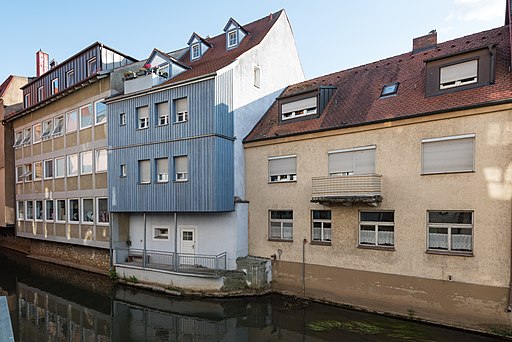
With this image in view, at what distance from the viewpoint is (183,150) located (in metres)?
15.2

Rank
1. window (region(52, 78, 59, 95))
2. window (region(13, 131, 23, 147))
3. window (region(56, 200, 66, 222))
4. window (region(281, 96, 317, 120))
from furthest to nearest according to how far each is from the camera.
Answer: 1. window (region(13, 131, 23, 147))
2. window (region(52, 78, 59, 95))
3. window (region(56, 200, 66, 222))
4. window (region(281, 96, 317, 120))

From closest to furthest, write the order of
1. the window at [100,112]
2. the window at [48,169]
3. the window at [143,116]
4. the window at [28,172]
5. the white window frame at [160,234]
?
the window at [143,116], the white window frame at [160,234], the window at [100,112], the window at [48,169], the window at [28,172]

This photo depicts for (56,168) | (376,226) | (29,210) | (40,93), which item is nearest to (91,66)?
(56,168)

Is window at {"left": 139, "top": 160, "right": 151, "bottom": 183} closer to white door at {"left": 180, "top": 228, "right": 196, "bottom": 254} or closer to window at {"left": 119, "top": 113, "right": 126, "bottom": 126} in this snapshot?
window at {"left": 119, "top": 113, "right": 126, "bottom": 126}

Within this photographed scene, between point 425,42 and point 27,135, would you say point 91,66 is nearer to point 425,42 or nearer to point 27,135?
point 27,135

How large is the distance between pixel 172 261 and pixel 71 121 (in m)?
11.5

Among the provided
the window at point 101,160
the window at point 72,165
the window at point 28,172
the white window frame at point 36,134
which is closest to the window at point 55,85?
A: the white window frame at point 36,134

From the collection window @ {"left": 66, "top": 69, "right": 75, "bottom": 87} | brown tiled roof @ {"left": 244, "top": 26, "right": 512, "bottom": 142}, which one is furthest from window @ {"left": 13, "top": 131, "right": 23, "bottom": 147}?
brown tiled roof @ {"left": 244, "top": 26, "right": 512, "bottom": 142}

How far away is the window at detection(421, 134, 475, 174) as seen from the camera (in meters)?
10.5

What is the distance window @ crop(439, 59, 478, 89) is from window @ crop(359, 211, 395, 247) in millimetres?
4775

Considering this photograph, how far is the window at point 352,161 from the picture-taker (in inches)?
491

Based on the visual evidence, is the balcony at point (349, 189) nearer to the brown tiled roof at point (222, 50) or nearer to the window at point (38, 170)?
the brown tiled roof at point (222, 50)

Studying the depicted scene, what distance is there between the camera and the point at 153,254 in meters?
17.2

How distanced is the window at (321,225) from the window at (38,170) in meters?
20.1
